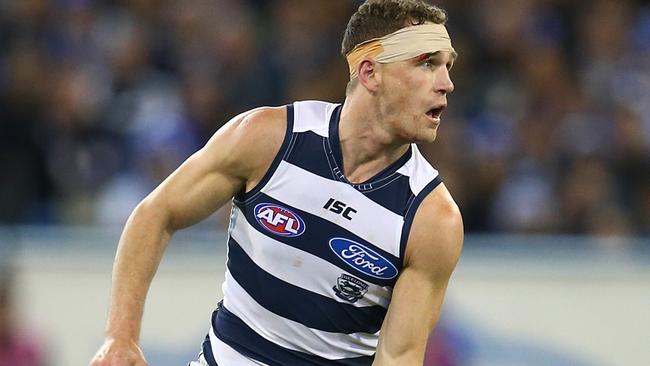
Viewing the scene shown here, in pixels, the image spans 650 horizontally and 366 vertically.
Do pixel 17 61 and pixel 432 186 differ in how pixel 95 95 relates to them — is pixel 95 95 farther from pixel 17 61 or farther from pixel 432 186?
pixel 432 186

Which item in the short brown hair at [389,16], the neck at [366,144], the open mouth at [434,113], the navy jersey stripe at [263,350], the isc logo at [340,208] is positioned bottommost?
the navy jersey stripe at [263,350]

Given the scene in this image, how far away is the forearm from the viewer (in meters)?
4.58

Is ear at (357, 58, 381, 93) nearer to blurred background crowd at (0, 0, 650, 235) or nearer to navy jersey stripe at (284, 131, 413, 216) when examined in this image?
navy jersey stripe at (284, 131, 413, 216)

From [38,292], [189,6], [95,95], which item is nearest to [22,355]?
[38,292]

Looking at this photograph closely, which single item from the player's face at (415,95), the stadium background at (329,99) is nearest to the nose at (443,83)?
the player's face at (415,95)

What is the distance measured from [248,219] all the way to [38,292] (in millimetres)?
3815

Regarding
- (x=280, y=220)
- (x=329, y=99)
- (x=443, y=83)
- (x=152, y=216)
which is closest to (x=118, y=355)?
(x=152, y=216)

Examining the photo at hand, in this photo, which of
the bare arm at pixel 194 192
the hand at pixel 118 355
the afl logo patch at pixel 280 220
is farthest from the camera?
the afl logo patch at pixel 280 220

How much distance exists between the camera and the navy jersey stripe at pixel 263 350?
16.2 feet

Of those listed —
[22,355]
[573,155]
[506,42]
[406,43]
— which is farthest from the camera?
[506,42]

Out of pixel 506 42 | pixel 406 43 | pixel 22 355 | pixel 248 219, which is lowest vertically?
pixel 22 355

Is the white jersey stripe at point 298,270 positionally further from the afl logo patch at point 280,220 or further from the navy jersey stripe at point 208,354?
the navy jersey stripe at point 208,354

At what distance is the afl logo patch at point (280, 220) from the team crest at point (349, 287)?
0.76ft

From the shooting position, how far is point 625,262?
8.28 metres
